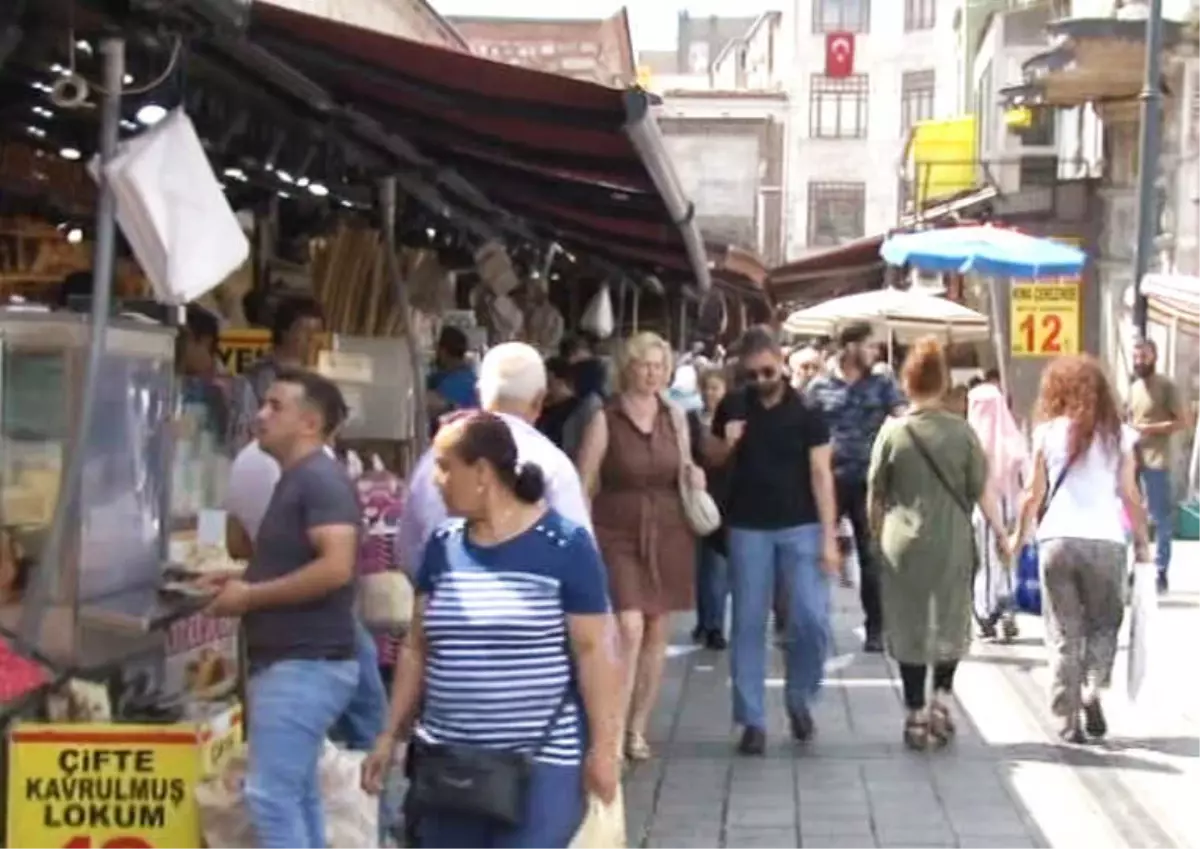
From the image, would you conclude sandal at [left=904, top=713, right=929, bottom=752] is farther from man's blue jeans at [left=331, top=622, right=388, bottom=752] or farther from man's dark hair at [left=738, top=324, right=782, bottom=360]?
man's blue jeans at [left=331, top=622, right=388, bottom=752]

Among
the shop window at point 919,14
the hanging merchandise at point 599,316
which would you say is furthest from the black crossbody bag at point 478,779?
the shop window at point 919,14

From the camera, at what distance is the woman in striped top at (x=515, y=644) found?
543cm

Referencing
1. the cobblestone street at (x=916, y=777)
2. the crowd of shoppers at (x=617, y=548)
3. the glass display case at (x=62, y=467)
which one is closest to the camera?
the crowd of shoppers at (x=617, y=548)

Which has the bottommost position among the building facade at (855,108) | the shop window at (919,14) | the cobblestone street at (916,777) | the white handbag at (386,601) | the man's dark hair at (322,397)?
the cobblestone street at (916,777)

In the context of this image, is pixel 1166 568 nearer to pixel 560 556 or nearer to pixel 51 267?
pixel 51 267

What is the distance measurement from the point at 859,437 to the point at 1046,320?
9462mm

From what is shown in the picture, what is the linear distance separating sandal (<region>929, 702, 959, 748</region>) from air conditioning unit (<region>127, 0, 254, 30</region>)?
17.8 ft

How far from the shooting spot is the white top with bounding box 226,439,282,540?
7270 millimetres

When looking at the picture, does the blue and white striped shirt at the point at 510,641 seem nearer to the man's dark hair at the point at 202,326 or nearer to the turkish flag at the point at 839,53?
the man's dark hair at the point at 202,326

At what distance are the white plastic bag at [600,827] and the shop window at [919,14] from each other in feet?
225

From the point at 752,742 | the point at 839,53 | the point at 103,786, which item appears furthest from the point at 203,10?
the point at 839,53

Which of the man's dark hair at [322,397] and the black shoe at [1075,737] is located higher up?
the man's dark hair at [322,397]

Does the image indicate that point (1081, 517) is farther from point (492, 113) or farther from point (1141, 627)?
point (492, 113)

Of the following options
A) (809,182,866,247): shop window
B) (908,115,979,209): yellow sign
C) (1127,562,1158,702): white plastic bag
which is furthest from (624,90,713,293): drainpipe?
(809,182,866,247): shop window
